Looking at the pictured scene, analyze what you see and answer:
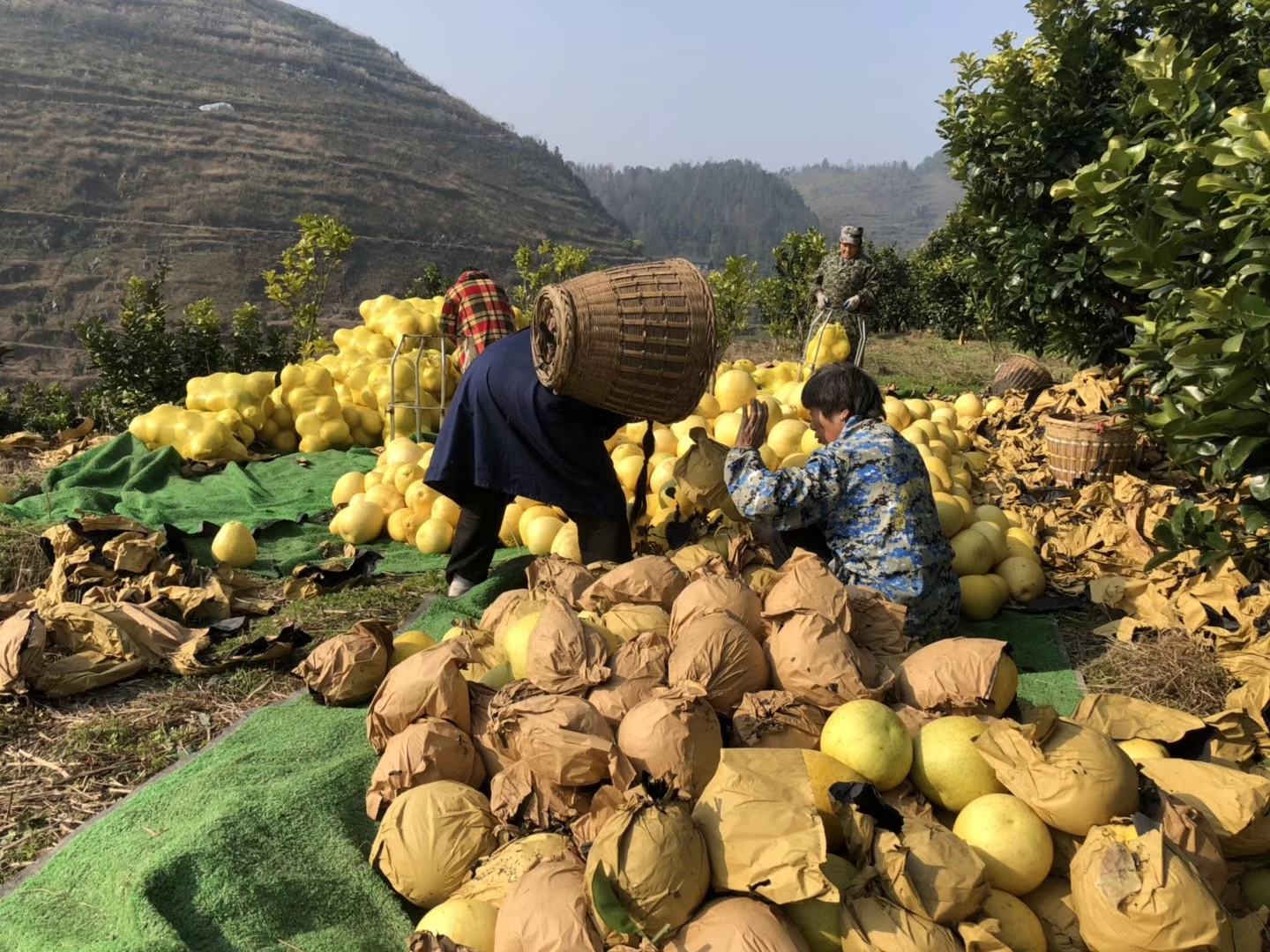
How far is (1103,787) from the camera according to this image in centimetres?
179

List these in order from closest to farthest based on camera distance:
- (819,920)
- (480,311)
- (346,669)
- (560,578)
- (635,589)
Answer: (819,920), (635,589), (346,669), (560,578), (480,311)

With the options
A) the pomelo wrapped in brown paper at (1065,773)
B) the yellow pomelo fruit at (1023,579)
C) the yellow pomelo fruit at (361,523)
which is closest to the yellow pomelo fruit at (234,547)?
the yellow pomelo fruit at (361,523)

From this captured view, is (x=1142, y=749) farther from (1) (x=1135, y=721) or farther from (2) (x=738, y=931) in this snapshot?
(2) (x=738, y=931)

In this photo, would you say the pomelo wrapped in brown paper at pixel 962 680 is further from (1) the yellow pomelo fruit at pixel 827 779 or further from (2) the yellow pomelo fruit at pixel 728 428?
(2) the yellow pomelo fruit at pixel 728 428

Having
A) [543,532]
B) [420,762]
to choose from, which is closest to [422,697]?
[420,762]

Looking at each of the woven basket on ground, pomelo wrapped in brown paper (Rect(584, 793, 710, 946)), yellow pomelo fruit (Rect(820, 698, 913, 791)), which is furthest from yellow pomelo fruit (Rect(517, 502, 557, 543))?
the woven basket on ground

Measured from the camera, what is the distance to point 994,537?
4.48 m

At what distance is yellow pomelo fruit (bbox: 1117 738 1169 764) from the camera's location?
216 cm

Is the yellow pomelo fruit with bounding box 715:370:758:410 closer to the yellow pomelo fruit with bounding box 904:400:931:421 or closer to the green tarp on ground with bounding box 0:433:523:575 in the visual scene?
the yellow pomelo fruit with bounding box 904:400:931:421

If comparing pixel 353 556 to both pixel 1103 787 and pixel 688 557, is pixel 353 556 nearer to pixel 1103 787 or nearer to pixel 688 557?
pixel 688 557

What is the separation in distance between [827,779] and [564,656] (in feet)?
2.63

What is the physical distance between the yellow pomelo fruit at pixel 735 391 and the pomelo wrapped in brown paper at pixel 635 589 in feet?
10.2

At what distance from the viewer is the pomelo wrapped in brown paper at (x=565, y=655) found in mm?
2324

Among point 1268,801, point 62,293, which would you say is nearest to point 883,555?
point 1268,801
